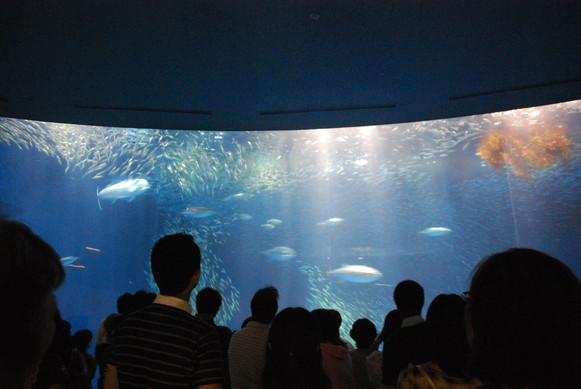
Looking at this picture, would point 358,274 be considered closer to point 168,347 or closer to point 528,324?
point 168,347

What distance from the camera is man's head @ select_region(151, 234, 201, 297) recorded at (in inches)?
59.9

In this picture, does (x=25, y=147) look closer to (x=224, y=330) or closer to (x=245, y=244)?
(x=245, y=244)

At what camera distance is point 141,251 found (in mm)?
12406

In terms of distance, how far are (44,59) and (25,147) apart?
762 centimetres

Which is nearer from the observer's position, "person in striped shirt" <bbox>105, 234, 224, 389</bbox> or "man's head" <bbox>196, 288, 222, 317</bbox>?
"person in striped shirt" <bbox>105, 234, 224, 389</bbox>

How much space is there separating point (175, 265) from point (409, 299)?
1544 millimetres

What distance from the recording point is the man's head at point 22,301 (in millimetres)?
599

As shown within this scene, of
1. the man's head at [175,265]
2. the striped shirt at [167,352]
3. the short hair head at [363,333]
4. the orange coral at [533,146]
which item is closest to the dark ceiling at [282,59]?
the man's head at [175,265]

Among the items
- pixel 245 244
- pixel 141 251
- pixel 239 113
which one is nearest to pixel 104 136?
pixel 141 251

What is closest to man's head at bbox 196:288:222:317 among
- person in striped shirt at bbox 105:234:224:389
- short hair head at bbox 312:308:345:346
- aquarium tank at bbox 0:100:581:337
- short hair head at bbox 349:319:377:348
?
short hair head at bbox 312:308:345:346

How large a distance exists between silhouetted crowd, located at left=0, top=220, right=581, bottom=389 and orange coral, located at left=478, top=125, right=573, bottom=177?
1002cm

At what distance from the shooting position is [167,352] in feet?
4.45

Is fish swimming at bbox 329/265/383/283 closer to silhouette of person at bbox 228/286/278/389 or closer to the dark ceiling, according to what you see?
the dark ceiling

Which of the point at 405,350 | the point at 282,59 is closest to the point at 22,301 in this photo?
the point at 405,350
